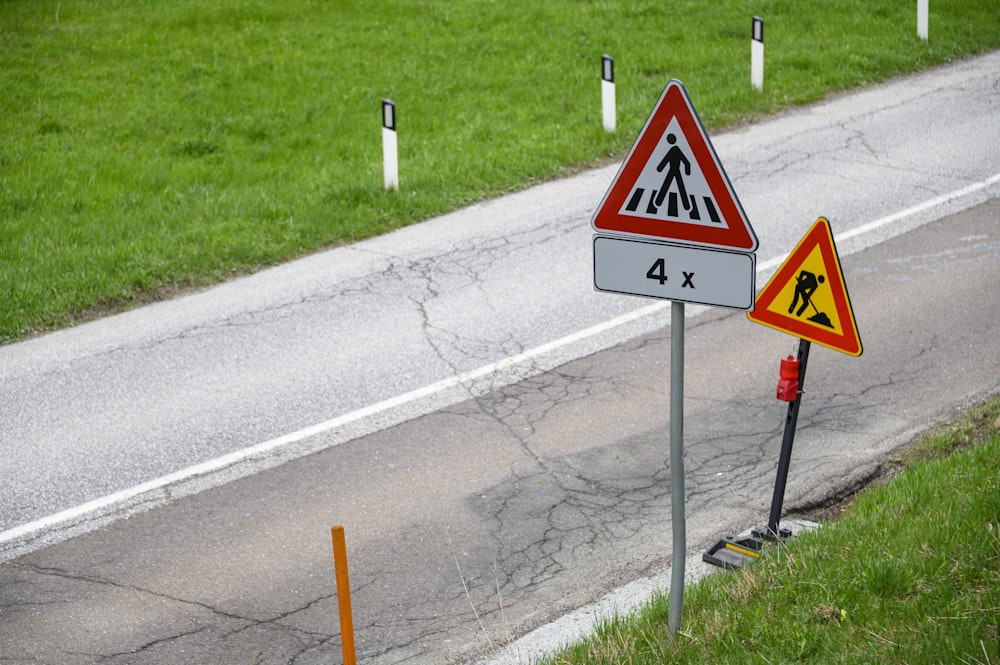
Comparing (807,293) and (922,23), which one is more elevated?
(922,23)

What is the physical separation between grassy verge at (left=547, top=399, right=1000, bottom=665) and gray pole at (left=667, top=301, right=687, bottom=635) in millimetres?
150

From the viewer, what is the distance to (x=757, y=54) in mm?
15891

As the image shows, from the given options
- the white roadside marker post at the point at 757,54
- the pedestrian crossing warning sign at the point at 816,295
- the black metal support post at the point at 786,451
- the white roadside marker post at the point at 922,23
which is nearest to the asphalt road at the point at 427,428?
the black metal support post at the point at 786,451

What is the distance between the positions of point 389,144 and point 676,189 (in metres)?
8.39

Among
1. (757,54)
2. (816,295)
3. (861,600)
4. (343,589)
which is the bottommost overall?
(861,600)

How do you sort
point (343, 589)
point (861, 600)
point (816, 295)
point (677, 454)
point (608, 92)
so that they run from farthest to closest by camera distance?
point (608, 92)
point (816, 295)
point (861, 600)
point (677, 454)
point (343, 589)

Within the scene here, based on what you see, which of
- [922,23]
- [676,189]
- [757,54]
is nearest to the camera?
[676,189]

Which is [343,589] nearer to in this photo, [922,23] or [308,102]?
[308,102]

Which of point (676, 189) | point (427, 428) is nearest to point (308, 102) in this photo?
point (427, 428)

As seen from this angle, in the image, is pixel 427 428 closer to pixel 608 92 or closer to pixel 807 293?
pixel 807 293

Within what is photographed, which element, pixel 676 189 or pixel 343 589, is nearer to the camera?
pixel 343 589

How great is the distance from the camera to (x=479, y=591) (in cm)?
647

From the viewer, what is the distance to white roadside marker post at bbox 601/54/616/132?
1437 centimetres

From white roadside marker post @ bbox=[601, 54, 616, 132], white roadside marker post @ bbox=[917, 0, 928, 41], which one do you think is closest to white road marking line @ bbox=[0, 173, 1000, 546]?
white roadside marker post @ bbox=[601, 54, 616, 132]
